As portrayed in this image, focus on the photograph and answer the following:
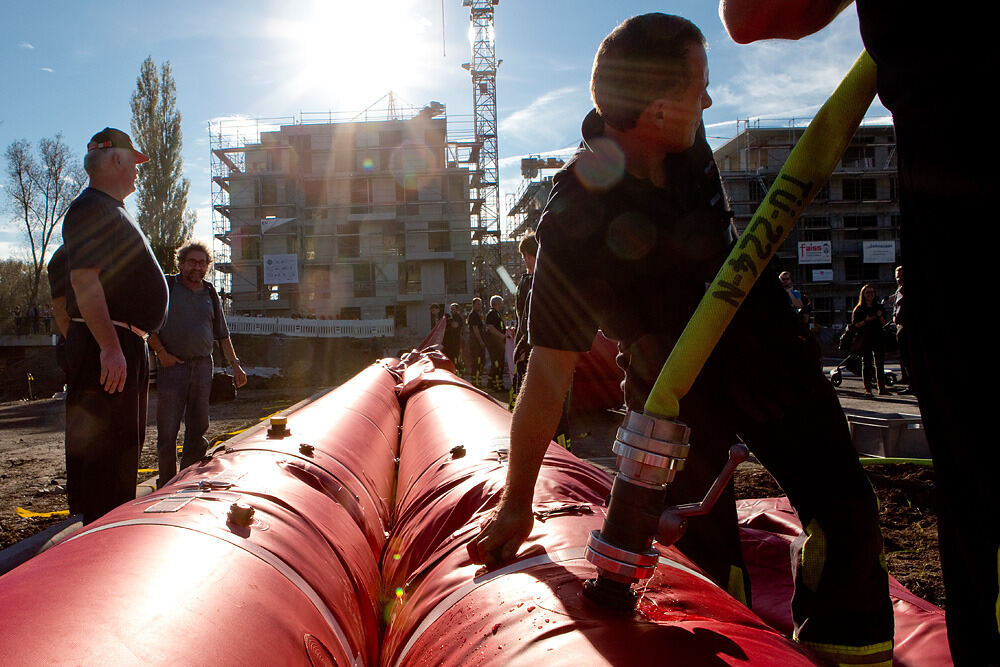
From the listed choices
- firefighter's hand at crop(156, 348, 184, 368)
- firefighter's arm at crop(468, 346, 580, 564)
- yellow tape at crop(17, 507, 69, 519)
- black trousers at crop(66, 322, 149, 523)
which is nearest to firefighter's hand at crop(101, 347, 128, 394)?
black trousers at crop(66, 322, 149, 523)

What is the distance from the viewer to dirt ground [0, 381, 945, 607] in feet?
10.5

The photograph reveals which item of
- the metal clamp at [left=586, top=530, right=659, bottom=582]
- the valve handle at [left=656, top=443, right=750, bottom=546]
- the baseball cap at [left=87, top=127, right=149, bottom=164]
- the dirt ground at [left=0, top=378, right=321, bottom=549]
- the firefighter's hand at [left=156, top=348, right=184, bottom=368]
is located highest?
the baseball cap at [left=87, top=127, right=149, bottom=164]

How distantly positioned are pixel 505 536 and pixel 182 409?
145 inches

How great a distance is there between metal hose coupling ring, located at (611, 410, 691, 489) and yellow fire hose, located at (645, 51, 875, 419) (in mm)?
25

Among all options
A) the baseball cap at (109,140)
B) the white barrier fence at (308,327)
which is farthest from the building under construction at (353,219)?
the baseball cap at (109,140)

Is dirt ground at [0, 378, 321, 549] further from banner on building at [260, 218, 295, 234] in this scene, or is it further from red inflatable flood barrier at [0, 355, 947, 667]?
banner on building at [260, 218, 295, 234]

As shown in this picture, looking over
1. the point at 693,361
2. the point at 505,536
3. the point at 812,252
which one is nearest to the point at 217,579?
the point at 505,536

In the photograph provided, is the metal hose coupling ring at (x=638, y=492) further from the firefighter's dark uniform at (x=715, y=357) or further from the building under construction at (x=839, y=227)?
the building under construction at (x=839, y=227)

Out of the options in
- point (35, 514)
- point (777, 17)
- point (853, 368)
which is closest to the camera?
point (777, 17)

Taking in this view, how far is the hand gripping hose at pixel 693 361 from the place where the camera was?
1.03 metres

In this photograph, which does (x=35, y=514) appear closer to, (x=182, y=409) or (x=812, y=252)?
(x=182, y=409)

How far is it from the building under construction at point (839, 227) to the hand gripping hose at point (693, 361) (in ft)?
155

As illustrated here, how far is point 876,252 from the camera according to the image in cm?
4481

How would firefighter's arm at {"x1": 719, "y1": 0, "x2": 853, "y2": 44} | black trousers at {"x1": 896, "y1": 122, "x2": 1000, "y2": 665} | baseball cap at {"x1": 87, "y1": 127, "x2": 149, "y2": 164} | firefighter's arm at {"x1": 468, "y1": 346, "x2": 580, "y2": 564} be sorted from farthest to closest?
1. baseball cap at {"x1": 87, "y1": 127, "x2": 149, "y2": 164}
2. firefighter's arm at {"x1": 468, "y1": 346, "x2": 580, "y2": 564}
3. firefighter's arm at {"x1": 719, "y1": 0, "x2": 853, "y2": 44}
4. black trousers at {"x1": 896, "y1": 122, "x2": 1000, "y2": 665}
